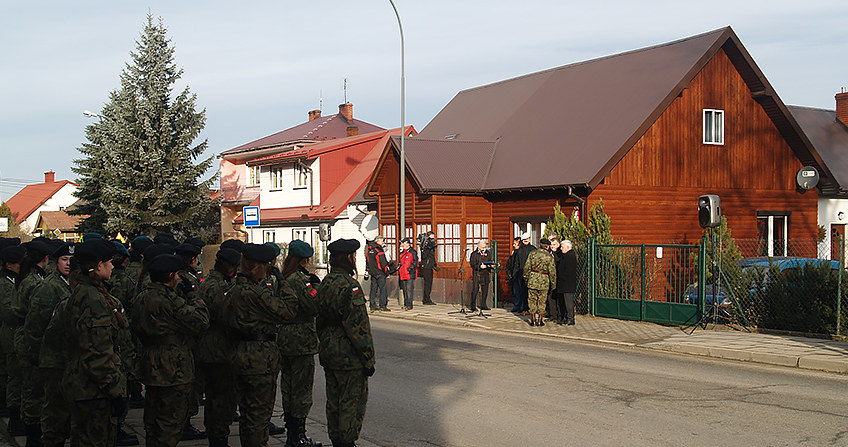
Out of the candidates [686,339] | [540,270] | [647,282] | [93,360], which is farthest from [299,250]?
[647,282]

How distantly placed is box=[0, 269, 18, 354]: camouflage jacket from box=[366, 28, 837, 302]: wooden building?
640 inches

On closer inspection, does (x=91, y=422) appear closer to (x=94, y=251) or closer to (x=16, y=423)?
(x=94, y=251)

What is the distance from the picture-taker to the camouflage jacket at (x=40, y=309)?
6.74m

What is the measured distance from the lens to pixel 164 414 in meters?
6.03

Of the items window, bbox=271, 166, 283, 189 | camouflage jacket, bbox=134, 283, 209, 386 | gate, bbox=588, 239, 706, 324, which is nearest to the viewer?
camouflage jacket, bbox=134, 283, 209, 386

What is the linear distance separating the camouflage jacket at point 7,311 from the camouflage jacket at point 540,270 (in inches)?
423

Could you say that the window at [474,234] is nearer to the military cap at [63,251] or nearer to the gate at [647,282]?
the gate at [647,282]

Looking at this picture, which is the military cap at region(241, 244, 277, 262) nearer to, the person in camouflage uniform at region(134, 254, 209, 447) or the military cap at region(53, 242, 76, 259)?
the person in camouflage uniform at region(134, 254, 209, 447)

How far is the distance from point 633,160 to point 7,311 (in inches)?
726

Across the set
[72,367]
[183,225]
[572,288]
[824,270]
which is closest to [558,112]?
[572,288]

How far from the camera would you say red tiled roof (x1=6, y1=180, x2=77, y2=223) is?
86750 mm

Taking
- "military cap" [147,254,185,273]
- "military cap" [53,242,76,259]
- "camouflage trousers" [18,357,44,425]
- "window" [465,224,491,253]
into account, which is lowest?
"camouflage trousers" [18,357,44,425]

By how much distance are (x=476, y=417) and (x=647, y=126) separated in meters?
16.1

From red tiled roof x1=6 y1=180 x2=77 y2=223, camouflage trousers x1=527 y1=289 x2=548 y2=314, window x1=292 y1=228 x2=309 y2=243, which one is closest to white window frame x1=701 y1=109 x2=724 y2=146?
camouflage trousers x1=527 y1=289 x2=548 y2=314
